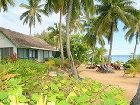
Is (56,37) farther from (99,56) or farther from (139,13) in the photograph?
(139,13)

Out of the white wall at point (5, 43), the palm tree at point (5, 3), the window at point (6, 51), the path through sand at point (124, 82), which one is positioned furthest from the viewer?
the palm tree at point (5, 3)

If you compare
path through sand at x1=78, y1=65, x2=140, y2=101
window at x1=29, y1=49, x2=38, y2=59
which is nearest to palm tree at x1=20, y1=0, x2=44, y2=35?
window at x1=29, y1=49, x2=38, y2=59

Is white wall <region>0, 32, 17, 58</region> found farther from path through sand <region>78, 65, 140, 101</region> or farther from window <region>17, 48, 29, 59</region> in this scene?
path through sand <region>78, 65, 140, 101</region>

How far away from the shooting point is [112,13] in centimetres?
3722

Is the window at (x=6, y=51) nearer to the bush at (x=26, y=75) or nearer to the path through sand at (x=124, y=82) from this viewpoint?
the path through sand at (x=124, y=82)

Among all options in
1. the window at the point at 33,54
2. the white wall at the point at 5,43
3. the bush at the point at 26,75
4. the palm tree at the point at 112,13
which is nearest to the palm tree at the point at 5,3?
the white wall at the point at 5,43

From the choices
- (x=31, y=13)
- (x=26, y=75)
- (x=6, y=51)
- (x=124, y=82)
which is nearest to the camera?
(x=26, y=75)

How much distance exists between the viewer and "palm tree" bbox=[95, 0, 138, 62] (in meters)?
36.2

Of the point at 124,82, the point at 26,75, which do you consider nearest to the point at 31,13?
the point at 124,82

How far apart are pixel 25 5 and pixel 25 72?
2042 inches

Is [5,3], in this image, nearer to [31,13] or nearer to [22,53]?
[22,53]

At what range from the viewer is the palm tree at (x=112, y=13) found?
3622 cm

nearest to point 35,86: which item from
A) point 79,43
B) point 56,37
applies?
point 79,43

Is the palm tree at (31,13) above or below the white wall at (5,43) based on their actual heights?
above
